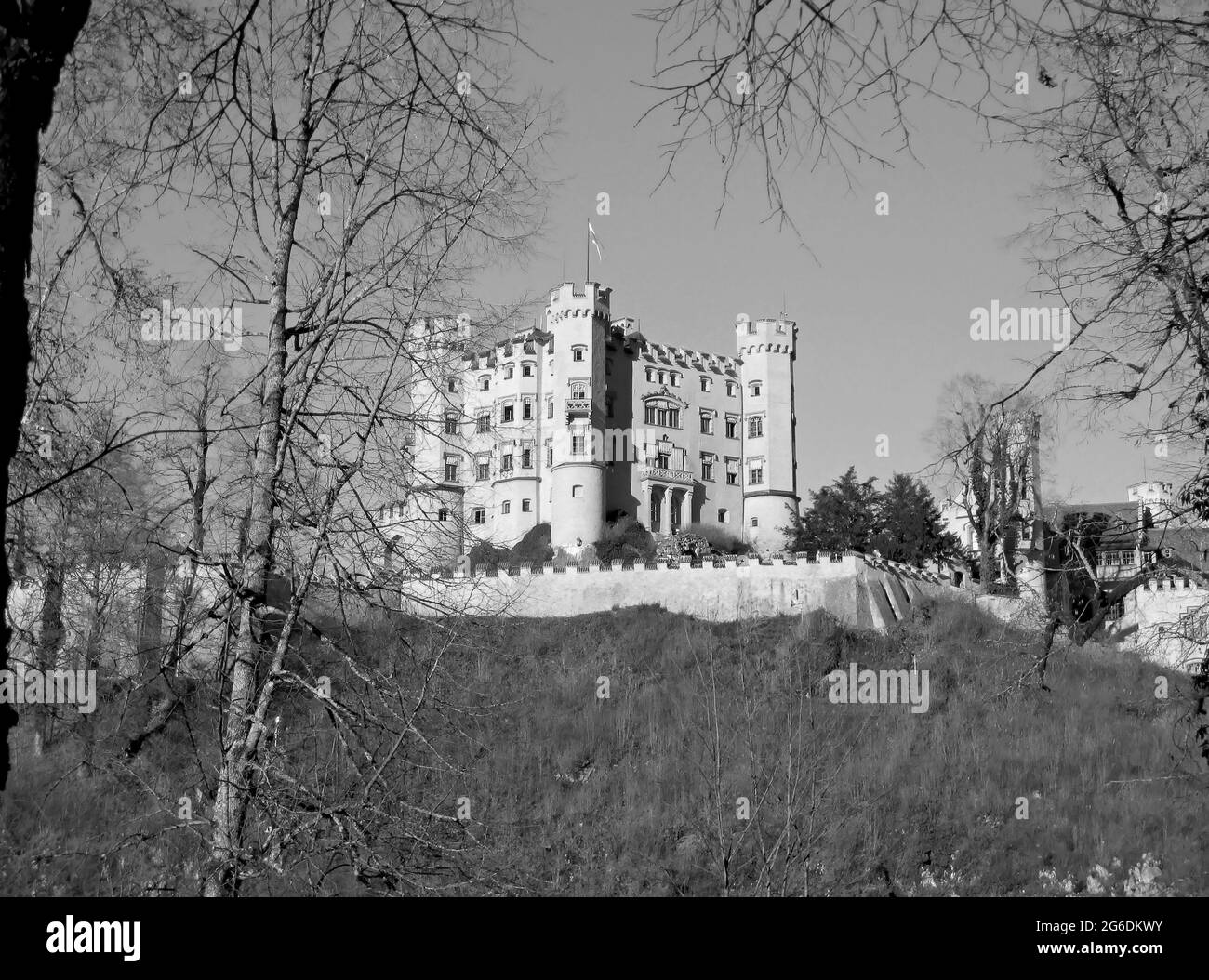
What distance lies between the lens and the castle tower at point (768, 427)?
63.2m

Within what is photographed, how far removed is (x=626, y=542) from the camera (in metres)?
55.7

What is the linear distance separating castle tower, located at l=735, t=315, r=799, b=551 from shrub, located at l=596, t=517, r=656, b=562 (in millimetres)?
8336

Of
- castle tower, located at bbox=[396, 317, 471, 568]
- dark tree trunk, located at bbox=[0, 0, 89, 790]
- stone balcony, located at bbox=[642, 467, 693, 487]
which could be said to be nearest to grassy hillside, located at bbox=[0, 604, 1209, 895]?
castle tower, located at bbox=[396, 317, 471, 568]

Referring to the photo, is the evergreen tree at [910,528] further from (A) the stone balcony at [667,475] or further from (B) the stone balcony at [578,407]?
(B) the stone balcony at [578,407]

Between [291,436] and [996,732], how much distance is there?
28.3 meters

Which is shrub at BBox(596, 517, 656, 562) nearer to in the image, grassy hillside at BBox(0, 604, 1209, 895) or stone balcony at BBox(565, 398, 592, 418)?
stone balcony at BBox(565, 398, 592, 418)

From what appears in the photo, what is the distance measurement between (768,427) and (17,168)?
62.6 m

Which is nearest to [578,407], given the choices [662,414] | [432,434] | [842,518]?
[662,414]

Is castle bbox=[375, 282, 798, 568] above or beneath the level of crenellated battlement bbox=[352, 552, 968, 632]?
above

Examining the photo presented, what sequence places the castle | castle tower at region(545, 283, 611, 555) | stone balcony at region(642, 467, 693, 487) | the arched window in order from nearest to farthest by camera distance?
castle tower at region(545, 283, 611, 555)
the castle
stone balcony at region(642, 467, 693, 487)
the arched window

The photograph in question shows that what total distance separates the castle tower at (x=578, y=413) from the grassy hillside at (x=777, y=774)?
17.5 metres

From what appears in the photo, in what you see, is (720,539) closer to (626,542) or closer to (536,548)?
(626,542)

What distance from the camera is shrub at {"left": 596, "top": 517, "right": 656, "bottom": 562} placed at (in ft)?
174

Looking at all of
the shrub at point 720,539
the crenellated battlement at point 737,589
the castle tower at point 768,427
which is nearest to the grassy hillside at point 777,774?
the crenellated battlement at point 737,589
